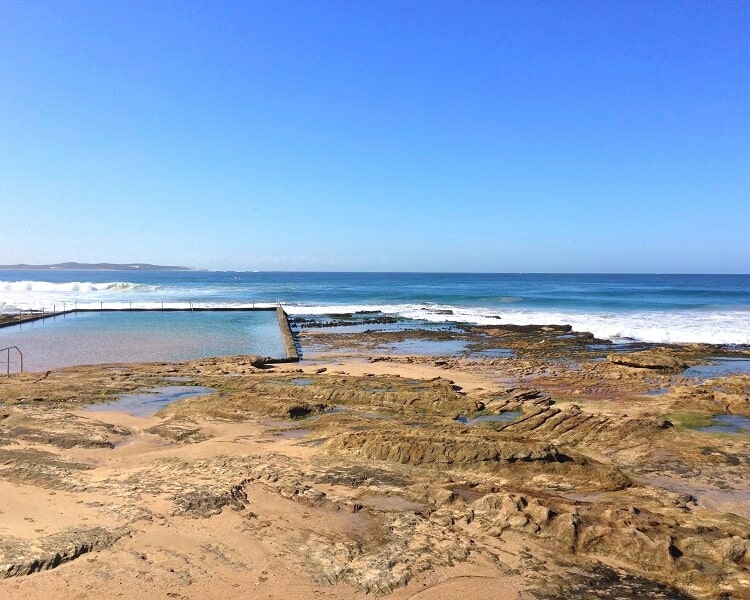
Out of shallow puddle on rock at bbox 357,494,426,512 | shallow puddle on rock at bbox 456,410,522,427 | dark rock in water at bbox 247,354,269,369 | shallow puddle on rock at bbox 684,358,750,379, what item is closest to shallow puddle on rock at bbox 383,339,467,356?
dark rock in water at bbox 247,354,269,369

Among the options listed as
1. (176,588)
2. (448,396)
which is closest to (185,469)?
(176,588)

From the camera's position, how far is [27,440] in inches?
334

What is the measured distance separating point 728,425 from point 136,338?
22.9 metres

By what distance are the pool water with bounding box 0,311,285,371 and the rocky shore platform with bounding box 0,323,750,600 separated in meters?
6.15

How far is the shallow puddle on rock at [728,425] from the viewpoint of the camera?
10.1 meters

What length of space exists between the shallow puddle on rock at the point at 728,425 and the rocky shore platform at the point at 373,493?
6cm

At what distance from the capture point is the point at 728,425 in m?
10.4

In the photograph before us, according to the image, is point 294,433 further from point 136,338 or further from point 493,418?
point 136,338

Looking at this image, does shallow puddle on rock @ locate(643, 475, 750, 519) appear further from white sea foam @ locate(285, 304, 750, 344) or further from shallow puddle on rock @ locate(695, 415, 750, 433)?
white sea foam @ locate(285, 304, 750, 344)

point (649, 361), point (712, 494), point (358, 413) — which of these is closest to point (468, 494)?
point (712, 494)

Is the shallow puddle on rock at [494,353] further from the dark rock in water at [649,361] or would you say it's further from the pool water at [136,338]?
the pool water at [136,338]

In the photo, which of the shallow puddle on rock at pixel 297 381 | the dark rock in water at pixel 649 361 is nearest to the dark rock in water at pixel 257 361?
the shallow puddle on rock at pixel 297 381

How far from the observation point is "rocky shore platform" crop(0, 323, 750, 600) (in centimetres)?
484

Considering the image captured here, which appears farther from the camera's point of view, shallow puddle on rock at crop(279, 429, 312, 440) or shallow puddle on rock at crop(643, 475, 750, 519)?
shallow puddle on rock at crop(279, 429, 312, 440)
